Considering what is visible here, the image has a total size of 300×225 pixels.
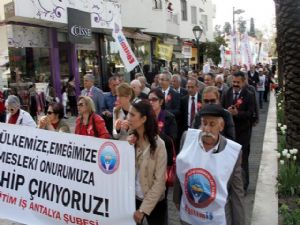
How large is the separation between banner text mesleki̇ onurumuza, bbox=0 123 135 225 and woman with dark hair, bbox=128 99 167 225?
75 mm

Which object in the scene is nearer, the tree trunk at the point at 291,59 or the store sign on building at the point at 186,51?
the tree trunk at the point at 291,59

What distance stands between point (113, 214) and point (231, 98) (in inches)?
145

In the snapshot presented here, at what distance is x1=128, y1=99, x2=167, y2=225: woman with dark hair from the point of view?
3.88m

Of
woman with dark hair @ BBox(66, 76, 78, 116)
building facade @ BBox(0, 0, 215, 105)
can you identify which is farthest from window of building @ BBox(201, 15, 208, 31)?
woman with dark hair @ BBox(66, 76, 78, 116)

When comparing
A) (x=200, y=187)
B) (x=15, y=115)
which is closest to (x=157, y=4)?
(x=15, y=115)

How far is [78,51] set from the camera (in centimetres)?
2208

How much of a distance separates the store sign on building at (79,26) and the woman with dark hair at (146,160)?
48.3ft

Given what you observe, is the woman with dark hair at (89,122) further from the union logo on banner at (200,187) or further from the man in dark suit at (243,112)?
the union logo on banner at (200,187)

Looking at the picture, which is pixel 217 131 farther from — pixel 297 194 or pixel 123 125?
pixel 297 194

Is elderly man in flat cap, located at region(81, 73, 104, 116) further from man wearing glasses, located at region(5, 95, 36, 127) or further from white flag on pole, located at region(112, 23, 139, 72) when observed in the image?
white flag on pole, located at region(112, 23, 139, 72)

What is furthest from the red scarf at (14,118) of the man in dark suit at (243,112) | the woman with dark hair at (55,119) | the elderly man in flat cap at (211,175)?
the elderly man in flat cap at (211,175)

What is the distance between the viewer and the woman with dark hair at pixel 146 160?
3883 millimetres

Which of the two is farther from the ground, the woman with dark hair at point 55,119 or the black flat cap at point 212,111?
the black flat cap at point 212,111

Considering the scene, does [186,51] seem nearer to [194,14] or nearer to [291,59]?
[194,14]
